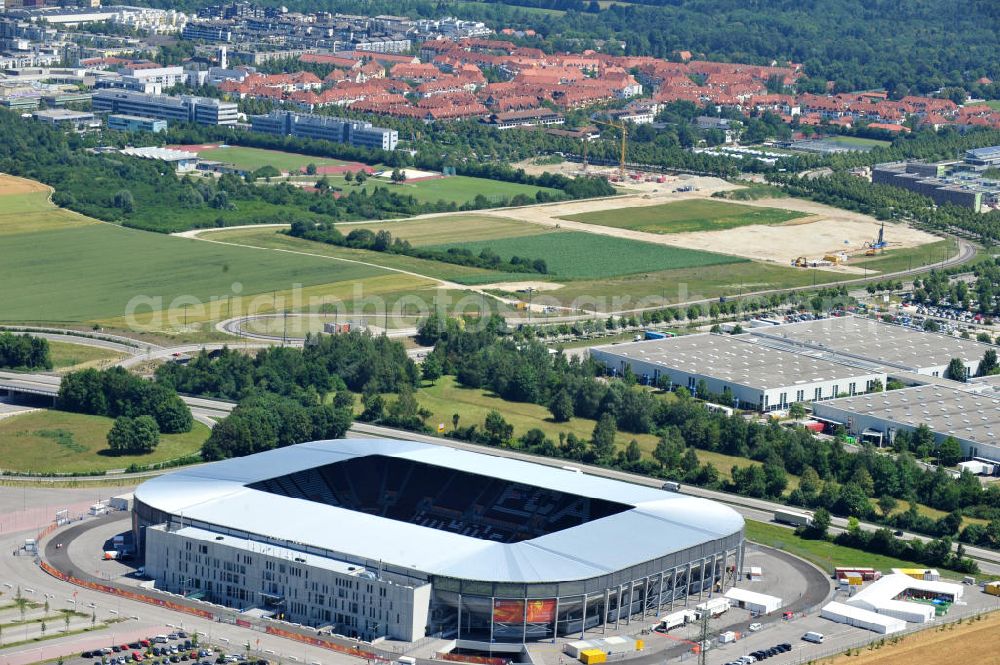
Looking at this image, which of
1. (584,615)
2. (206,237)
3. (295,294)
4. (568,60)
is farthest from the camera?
(568,60)

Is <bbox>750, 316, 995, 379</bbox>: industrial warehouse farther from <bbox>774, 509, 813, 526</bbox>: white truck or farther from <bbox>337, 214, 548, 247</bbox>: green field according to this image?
<bbox>337, 214, 548, 247</bbox>: green field

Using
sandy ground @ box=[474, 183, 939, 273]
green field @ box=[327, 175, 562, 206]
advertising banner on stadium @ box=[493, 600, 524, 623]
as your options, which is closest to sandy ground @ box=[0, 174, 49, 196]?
green field @ box=[327, 175, 562, 206]

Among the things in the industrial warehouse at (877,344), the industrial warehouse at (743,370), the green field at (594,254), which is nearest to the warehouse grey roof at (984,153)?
the green field at (594,254)

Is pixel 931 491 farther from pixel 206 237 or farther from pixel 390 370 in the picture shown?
pixel 206 237

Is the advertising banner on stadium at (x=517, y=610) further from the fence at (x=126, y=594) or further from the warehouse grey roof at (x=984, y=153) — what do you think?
the warehouse grey roof at (x=984, y=153)

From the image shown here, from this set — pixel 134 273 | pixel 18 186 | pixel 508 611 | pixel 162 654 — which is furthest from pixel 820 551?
pixel 18 186

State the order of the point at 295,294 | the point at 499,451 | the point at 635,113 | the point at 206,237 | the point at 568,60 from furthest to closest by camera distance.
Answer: the point at 568,60 < the point at 635,113 < the point at 206,237 < the point at 295,294 < the point at 499,451

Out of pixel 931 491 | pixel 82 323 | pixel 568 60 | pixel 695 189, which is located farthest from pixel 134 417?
pixel 568 60
